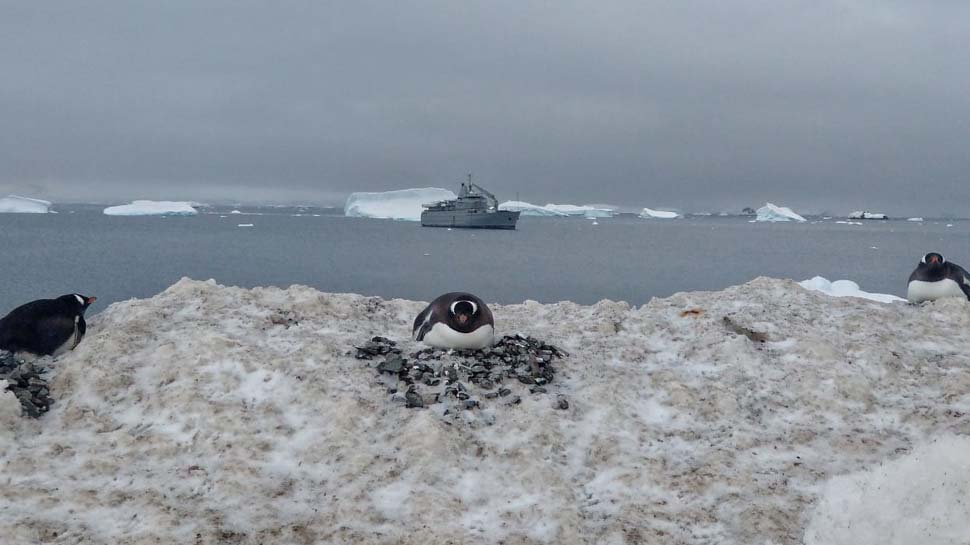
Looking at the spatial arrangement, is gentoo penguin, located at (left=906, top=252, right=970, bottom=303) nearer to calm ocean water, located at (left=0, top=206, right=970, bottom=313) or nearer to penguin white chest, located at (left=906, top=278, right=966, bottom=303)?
penguin white chest, located at (left=906, top=278, right=966, bottom=303)

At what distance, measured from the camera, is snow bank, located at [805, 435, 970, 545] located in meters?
5.08

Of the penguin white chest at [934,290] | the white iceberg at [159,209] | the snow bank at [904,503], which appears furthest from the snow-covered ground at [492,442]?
the white iceberg at [159,209]

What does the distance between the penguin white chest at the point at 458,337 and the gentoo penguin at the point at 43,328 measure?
507 cm

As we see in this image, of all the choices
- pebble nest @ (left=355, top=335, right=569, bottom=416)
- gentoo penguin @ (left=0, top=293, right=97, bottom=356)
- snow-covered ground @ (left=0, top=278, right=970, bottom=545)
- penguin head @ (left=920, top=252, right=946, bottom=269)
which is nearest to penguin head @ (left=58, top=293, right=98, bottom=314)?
gentoo penguin @ (left=0, top=293, right=97, bottom=356)

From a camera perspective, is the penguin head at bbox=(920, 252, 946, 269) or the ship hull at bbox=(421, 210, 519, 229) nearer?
the penguin head at bbox=(920, 252, 946, 269)

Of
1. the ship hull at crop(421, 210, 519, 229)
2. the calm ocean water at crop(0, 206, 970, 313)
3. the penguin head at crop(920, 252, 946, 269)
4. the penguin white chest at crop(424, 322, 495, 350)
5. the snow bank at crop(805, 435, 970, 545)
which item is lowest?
the calm ocean water at crop(0, 206, 970, 313)

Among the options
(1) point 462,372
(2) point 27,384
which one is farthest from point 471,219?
(2) point 27,384

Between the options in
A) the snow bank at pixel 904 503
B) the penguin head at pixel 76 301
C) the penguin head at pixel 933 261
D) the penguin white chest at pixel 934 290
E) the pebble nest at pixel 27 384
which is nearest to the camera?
the snow bank at pixel 904 503

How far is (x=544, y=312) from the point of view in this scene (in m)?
13.3

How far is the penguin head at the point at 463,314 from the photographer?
952cm

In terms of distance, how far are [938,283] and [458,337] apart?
10296mm

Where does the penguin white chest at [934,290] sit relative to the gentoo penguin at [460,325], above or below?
above

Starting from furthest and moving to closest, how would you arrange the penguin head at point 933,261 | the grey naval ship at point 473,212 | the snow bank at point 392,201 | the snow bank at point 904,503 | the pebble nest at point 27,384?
the snow bank at point 392,201, the grey naval ship at point 473,212, the penguin head at point 933,261, the pebble nest at point 27,384, the snow bank at point 904,503

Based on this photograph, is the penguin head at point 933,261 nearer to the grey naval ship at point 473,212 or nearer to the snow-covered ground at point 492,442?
the snow-covered ground at point 492,442
